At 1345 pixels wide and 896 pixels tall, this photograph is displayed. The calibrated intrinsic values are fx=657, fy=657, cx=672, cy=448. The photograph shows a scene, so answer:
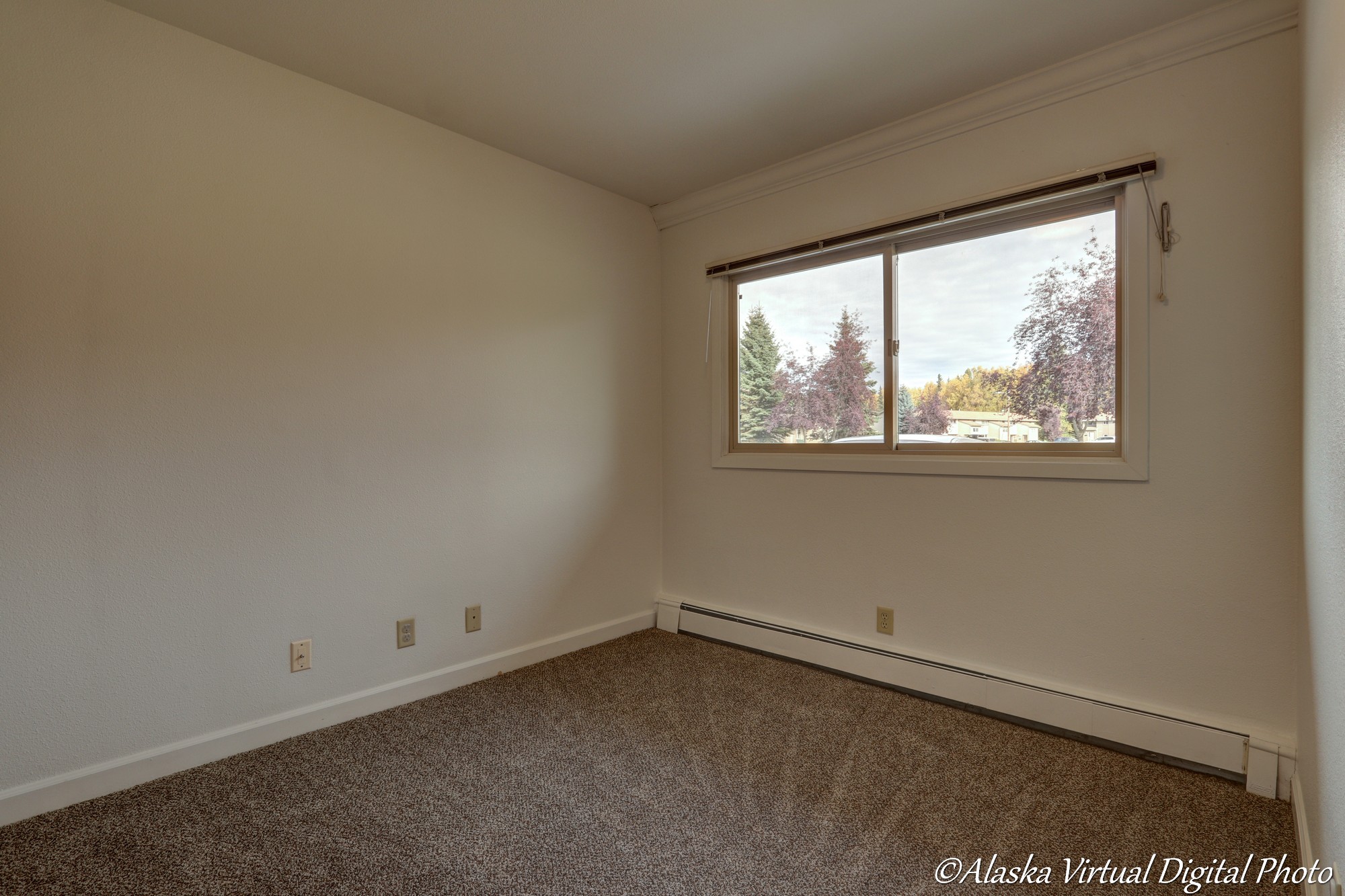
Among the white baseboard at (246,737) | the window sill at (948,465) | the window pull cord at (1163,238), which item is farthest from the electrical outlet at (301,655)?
the window pull cord at (1163,238)

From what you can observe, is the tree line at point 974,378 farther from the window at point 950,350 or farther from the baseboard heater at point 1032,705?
the baseboard heater at point 1032,705

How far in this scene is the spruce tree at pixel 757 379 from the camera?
3.32m

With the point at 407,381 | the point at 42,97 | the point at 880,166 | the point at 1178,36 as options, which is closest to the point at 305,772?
the point at 407,381

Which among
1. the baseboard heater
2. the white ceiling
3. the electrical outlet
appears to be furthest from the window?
the electrical outlet

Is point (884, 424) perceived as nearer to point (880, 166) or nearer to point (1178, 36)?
point (880, 166)

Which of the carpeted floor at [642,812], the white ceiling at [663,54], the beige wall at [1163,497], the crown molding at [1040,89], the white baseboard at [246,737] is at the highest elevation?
the white ceiling at [663,54]

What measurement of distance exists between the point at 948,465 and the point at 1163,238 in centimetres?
101

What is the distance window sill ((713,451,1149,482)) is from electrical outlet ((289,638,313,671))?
6.39 feet

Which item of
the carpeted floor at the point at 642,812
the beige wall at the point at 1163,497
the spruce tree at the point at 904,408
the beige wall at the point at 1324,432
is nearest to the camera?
the beige wall at the point at 1324,432

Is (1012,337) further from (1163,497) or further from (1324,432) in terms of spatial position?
(1324,432)

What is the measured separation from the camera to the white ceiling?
77.9 inches

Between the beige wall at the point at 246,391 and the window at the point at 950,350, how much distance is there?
38.5 inches

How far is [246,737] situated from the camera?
217 cm

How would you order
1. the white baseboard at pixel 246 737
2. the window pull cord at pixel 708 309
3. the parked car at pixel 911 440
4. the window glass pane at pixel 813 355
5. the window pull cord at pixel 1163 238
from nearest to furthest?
the white baseboard at pixel 246 737 < the window pull cord at pixel 1163 238 < the parked car at pixel 911 440 < the window glass pane at pixel 813 355 < the window pull cord at pixel 708 309
